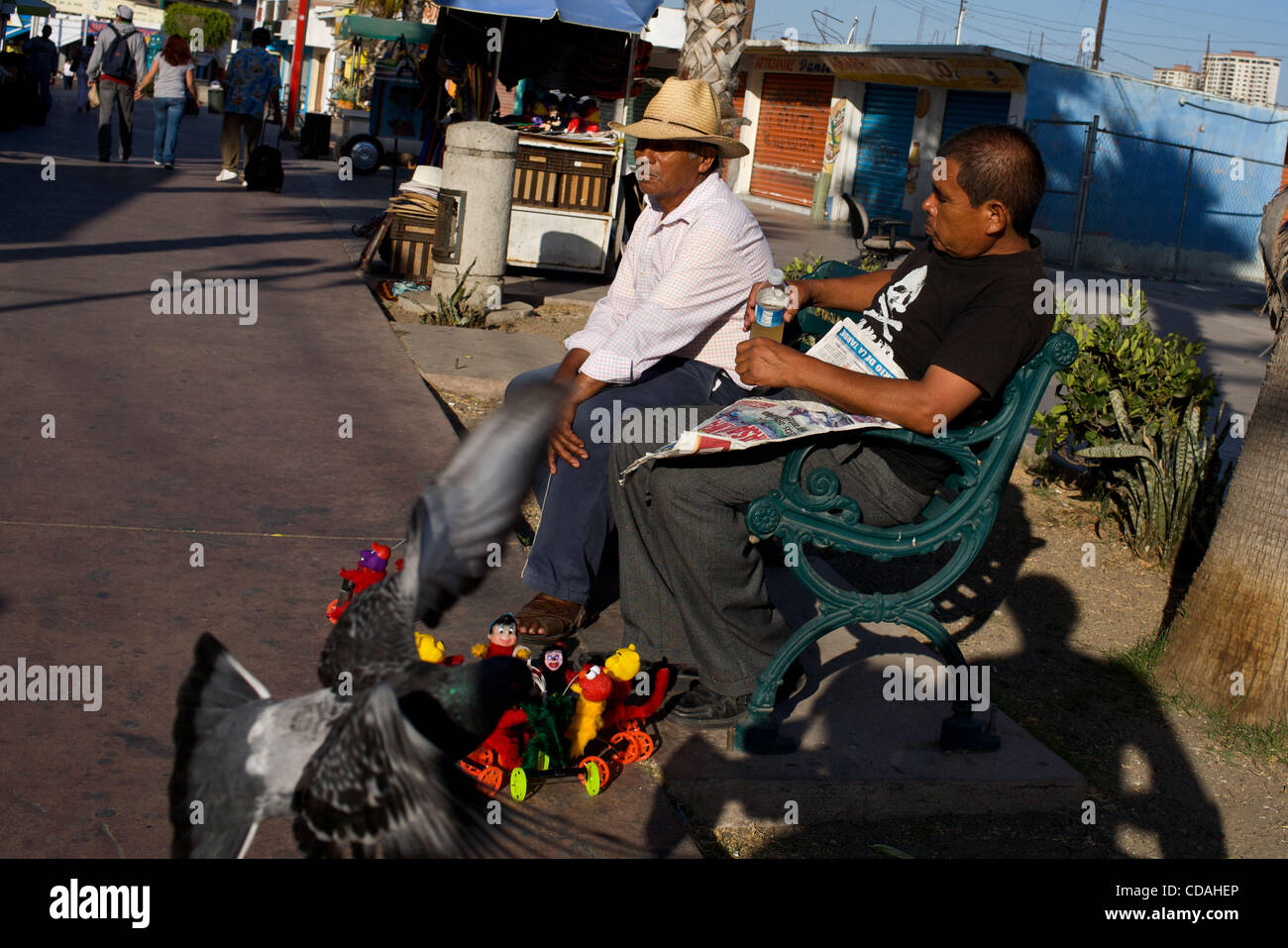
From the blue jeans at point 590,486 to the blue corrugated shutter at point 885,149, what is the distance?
76.1 ft

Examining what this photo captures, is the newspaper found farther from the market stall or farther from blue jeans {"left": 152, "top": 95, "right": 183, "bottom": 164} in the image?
blue jeans {"left": 152, "top": 95, "right": 183, "bottom": 164}

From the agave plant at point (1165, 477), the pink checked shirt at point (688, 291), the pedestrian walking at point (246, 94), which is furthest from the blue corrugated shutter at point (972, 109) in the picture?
the pink checked shirt at point (688, 291)

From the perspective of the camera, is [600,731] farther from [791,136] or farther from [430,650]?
[791,136]

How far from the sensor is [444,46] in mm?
12281

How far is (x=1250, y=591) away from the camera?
13.1ft

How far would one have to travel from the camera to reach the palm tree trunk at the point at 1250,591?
3.92 metres

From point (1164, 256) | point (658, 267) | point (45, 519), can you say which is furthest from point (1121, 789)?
point (1164, 256)

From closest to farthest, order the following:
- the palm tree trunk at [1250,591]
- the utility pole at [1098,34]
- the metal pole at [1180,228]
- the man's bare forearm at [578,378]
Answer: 1. the man's bare forearm at [578,378]
2. the palm tree trunk at [1250,591]
3. the metal pole at [1180,228]
4. the utility pole at [1098,34]

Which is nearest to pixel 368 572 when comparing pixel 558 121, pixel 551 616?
pixel 551 616

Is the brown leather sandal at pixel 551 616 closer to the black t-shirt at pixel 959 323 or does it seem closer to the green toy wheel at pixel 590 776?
the green toy wheel at pixel 590 776

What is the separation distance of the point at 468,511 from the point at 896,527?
1.54 m

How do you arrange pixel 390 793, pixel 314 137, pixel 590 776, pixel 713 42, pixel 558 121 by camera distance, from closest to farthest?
1. pixel 390 793
2. pixel 590 776
3. pixel 713 42
4. pixel 558 121
5. pixel 314 137

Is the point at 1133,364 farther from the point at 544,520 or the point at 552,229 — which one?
the point at 552,229

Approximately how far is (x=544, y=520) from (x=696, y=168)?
1.29m
